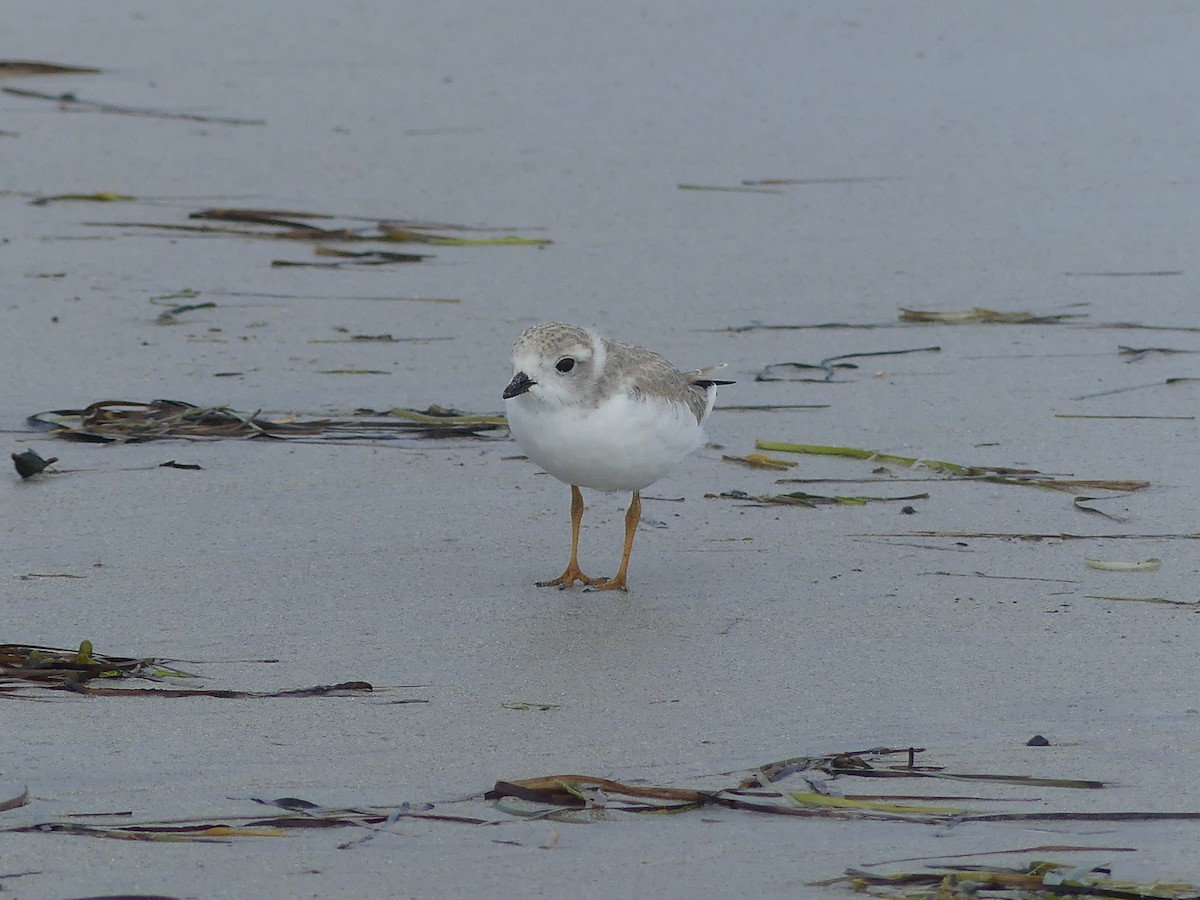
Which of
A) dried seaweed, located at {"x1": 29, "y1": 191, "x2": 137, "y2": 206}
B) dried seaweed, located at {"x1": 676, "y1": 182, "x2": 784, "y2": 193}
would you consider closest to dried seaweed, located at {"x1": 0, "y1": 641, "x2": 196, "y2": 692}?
dried seaweed, located at {"x1": 29, "y1": 191, "x2": 137, "y2": 206}

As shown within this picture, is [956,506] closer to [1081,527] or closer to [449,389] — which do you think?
[1081,527]

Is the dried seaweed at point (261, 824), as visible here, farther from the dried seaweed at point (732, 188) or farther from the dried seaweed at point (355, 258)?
the dried seaweed at point (732, 188)

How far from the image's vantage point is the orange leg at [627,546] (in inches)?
184

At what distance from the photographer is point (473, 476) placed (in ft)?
17.8

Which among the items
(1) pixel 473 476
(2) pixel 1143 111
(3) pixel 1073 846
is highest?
(2) pixel 1143 111

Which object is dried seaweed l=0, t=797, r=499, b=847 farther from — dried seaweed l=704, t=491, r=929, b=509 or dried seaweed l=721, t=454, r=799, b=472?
dried seaweed l=721, t=454, r=799, b=472

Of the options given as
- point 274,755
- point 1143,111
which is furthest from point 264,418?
point 1143,111

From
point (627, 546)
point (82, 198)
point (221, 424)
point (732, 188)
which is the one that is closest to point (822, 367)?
Result: point (627, 546)

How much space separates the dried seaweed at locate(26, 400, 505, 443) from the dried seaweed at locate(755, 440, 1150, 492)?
974mm

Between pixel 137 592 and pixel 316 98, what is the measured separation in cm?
623

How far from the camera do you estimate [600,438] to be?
4.56 metres

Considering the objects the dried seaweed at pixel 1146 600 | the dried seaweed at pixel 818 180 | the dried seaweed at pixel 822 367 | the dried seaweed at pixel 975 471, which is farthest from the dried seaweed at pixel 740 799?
the dried seaweed at pixel 818 180

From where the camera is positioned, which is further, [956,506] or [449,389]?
[449,389]

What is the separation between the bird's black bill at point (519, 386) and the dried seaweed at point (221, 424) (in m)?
1.21
